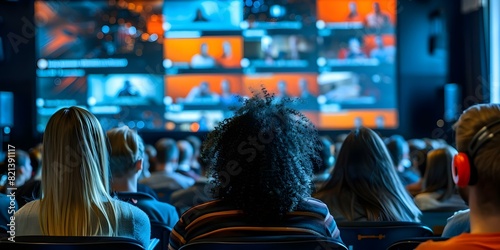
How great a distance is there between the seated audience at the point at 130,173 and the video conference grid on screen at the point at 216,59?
613 cm

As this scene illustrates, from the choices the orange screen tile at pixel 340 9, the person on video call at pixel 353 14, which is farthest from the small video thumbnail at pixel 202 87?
the person on video call at pixel 353 14

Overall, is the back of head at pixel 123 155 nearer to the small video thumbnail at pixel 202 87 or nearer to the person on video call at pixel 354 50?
the small video thumbnail at pixel 202 87

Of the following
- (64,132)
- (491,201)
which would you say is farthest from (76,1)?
(491,201)

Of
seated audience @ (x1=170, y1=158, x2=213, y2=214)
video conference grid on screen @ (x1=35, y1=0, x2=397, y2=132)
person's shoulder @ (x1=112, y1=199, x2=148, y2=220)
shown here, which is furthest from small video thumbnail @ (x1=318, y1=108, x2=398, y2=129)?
person's shoulder @ (x1=112, y1=199, x2=148, y2=220)

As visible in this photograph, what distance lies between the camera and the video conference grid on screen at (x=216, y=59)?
938 cm

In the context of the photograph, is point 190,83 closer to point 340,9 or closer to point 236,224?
point 340,9

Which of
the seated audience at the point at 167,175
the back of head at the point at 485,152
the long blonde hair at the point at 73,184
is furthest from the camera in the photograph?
the seated audience at the point at 167,175

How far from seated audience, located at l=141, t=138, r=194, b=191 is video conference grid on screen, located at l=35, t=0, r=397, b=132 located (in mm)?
3962

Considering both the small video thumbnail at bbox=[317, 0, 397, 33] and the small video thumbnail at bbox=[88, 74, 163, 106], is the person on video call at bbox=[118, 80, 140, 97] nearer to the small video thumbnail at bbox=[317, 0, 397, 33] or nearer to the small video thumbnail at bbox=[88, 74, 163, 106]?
the small video thumbnail at bbox=[88, 74, 163, 106]

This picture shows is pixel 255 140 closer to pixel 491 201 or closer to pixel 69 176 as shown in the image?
pixel 69 176

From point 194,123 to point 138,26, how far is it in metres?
1.55

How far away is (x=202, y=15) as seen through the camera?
31.1ft

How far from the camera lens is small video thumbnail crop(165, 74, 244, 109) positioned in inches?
370

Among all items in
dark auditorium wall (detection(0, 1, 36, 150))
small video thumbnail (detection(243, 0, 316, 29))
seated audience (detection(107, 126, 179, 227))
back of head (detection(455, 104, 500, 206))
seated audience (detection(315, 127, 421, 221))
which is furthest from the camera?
dark auditorium wall (detection(0, 1, 36, 150))
